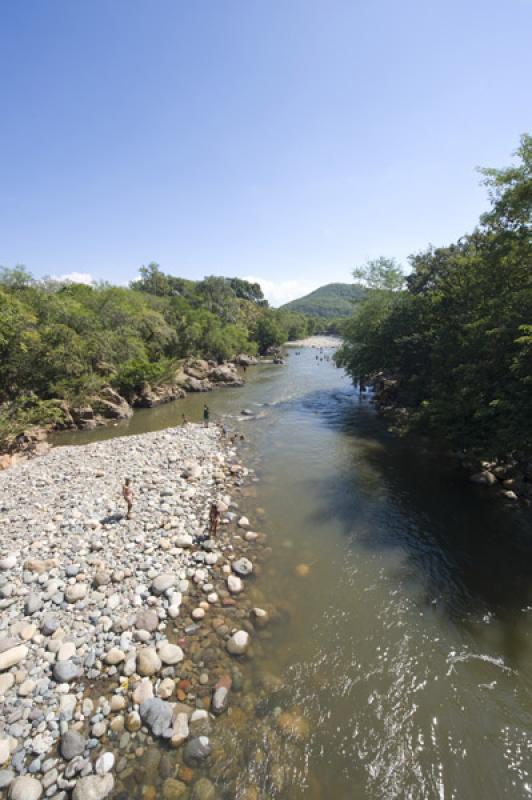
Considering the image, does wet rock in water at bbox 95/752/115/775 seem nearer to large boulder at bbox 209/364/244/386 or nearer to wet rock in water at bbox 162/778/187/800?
wet rock in water at bbox 162/778/187/800

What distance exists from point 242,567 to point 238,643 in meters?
2.17

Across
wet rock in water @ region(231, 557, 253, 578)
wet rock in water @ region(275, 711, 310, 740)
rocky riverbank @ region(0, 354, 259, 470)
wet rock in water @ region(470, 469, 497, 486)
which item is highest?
rocky riverbank @ region(0, 354, 259, 470)

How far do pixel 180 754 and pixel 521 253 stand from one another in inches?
710

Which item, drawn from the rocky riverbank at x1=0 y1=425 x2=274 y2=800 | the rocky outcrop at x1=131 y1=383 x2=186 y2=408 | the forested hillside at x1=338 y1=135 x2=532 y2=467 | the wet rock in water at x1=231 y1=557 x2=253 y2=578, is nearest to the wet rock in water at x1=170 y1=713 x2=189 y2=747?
the rocky riverbank at x1=0 y1=425 x2=274 y2=800

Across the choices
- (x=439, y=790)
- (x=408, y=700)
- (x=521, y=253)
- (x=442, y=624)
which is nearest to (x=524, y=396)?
(x=521, y=253)

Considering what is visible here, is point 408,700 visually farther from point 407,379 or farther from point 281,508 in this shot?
point 407,379

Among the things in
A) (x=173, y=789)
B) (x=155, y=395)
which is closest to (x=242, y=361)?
(x=155, y=395)

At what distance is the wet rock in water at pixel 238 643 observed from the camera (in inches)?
272

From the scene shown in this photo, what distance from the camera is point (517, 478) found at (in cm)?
1330

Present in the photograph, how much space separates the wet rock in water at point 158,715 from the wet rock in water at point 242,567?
135 inches

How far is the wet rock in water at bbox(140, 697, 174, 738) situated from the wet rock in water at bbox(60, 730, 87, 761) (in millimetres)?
934

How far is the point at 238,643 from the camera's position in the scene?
7.03 meters

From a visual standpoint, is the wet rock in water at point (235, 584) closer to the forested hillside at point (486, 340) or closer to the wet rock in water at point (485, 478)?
the forested hillside at point (486, 340)

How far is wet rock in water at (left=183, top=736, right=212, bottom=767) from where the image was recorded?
513cm
